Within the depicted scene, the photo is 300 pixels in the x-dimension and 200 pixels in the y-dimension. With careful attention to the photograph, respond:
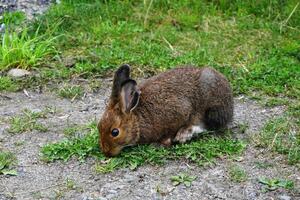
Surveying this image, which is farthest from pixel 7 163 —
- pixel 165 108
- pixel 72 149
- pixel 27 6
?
pixel 27 6

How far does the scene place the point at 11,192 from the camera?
5.04 m

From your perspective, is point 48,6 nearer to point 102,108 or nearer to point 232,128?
point 102,108

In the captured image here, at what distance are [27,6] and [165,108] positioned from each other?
10.9 feet

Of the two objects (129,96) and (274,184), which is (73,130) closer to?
(129,96)

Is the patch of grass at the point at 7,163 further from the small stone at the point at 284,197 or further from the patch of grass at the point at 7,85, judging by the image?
the small stone at the point at 284,197

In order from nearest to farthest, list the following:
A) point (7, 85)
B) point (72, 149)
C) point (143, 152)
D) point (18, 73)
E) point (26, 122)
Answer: point (143, 152) < point (72, 149) < point (26, 122) < point (7, 85) < point (18, 73)

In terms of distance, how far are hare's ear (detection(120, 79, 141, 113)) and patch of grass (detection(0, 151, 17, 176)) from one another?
96 centimetres

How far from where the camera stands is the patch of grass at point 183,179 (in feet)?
16.5

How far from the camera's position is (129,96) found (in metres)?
5.36

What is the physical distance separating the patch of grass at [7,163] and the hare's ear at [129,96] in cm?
96

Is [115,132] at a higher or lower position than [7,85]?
higher

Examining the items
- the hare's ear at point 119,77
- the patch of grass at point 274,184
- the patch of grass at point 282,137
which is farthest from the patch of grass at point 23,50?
the patch of grass at point 274,184

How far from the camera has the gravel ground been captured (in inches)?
320

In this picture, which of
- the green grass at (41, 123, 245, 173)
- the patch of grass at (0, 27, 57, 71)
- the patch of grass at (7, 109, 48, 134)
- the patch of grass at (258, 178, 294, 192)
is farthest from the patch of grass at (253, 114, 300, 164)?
the patch of grass at (0, 27, 57, 71)
